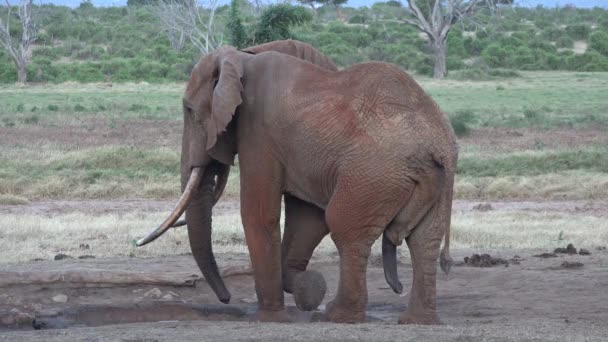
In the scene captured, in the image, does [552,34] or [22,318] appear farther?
[552,34]

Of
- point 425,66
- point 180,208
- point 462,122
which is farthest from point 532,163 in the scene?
point 425,66

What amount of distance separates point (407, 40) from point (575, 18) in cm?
2618

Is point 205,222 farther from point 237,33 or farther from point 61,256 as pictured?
point 237,33

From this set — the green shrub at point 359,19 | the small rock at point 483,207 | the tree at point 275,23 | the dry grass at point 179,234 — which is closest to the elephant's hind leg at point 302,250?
the dry grass at point 179,234

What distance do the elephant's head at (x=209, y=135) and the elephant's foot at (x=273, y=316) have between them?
1.96 feet

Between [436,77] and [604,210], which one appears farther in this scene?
[436,77]

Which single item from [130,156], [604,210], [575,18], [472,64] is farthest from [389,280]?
[575,18]

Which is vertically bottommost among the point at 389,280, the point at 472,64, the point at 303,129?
the point at 472,64

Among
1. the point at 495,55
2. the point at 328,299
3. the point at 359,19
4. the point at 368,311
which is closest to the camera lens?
the point at 368,311

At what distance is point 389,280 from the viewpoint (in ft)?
25.1

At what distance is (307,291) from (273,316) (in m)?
0.42

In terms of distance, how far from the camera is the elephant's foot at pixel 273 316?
7.99 metres

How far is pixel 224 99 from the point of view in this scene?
752 cm

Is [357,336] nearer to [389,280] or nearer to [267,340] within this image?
[267,340]
